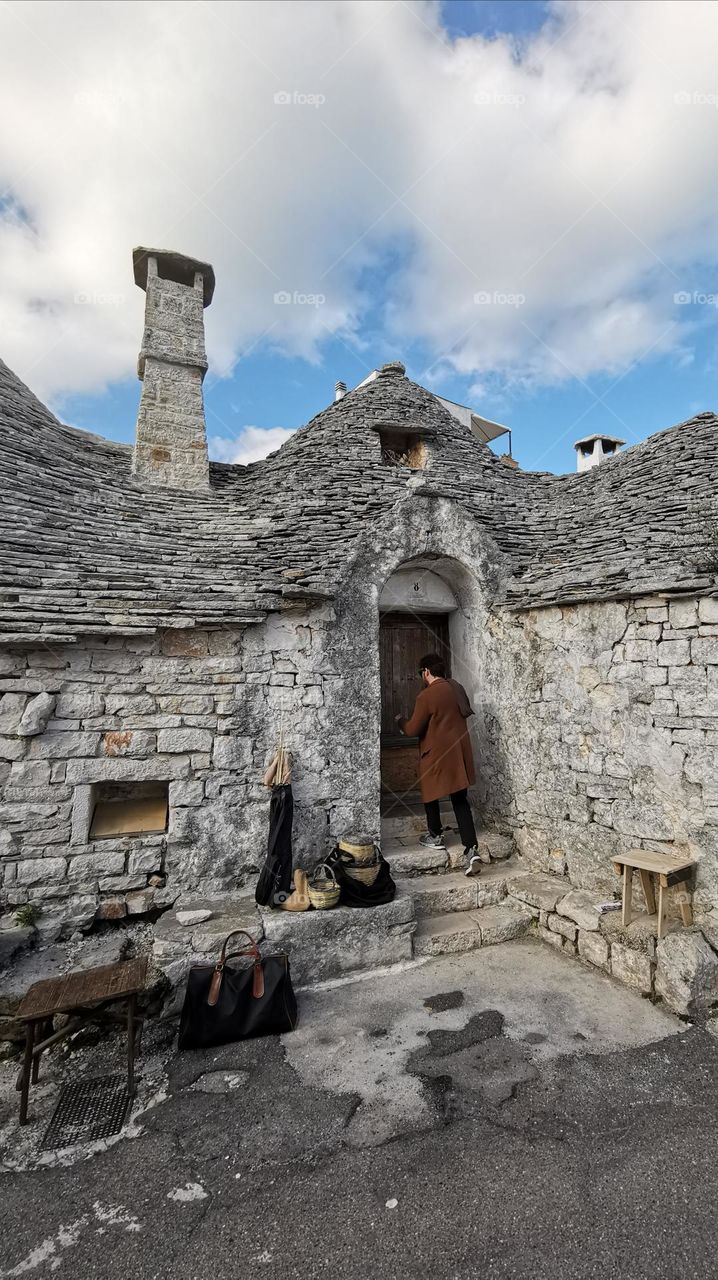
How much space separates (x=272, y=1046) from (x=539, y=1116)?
5.66 feet

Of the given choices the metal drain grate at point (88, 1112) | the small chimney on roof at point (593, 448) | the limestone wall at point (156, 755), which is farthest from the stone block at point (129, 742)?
the small chimney on roof at point (593, 448)

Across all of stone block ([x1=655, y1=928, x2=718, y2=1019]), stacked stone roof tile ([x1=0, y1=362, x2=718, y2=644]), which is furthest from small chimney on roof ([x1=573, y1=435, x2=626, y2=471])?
stone block ([x1=655, y1=928, x2=718, y2=1019])

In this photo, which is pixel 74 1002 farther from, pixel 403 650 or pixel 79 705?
pixel 403 650

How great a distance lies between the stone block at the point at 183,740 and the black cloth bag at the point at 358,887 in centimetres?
151

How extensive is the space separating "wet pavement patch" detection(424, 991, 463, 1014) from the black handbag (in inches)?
39.7

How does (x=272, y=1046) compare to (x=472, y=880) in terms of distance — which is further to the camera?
(x=472, y=880)

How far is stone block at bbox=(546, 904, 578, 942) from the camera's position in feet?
15.5

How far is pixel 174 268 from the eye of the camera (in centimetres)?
806

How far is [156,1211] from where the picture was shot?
8.49ft

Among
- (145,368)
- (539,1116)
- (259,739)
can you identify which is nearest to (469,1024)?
(539,1116)

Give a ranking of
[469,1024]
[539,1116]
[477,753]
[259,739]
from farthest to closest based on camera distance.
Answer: [477,753], [259,739], [469,1024], [539,1116]

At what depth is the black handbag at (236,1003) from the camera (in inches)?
145

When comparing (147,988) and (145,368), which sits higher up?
(145,368)

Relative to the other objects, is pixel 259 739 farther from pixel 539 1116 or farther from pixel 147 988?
pixel 539 1116
